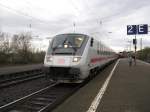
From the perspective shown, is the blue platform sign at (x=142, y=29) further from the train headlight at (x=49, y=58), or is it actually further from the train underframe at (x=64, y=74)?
the train underframe at (x=64, y=74)

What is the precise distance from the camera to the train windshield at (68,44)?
47.3 ft

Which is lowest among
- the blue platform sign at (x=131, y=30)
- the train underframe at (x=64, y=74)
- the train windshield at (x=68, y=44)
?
the train underframe at (x=64, y=74)

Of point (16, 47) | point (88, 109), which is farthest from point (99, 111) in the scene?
point (16, 47)

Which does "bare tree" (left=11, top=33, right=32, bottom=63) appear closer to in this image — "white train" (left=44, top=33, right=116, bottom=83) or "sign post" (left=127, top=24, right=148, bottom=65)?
"sign post" (left=127, top=24, right=148, bottom=65)

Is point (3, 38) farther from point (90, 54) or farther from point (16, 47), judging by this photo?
point (90, 54)

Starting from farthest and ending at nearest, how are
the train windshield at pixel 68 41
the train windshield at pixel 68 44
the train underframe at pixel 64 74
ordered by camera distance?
the train windshield at pixel 68 41
the train windshield at pixel 68 44
the train underframe at pixel 64 74

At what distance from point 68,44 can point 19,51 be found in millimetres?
46531

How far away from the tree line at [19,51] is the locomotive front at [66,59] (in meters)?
34.9

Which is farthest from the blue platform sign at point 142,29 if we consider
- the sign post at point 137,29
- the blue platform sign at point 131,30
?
the blue platform sign at point 131,30

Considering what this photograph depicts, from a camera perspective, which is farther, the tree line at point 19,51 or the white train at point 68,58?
the tree line at point 19,51

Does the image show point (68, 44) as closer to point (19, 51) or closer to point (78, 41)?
point (78, 41)

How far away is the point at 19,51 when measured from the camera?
196 feet

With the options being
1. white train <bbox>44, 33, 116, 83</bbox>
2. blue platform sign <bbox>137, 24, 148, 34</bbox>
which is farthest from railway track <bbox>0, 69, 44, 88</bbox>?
blue platform sign <bbox>137, 24, 148, 34</bbox>

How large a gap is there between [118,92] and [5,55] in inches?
1545
